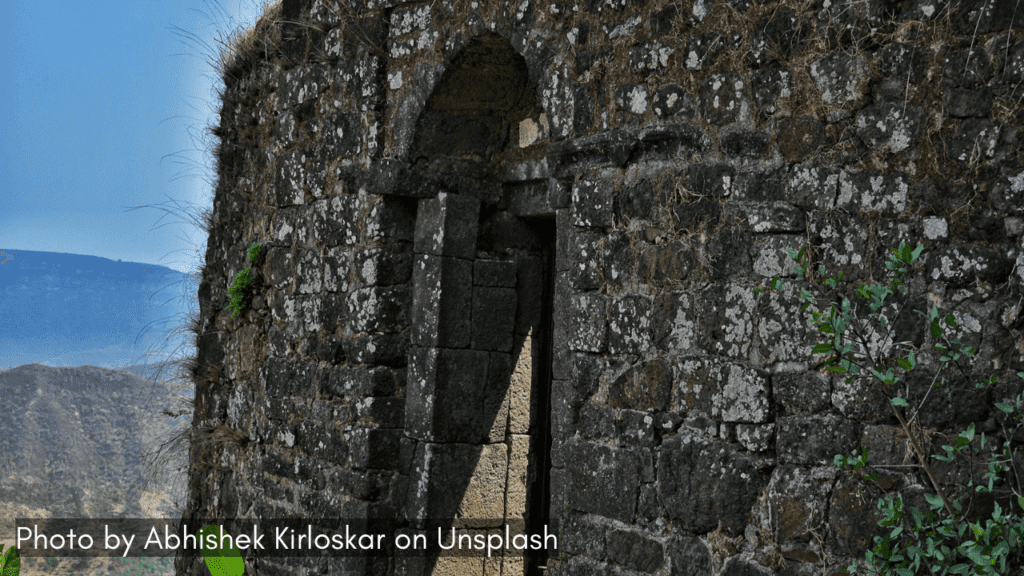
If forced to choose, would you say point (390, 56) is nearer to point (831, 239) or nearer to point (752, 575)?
point (831, 239)

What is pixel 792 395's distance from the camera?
301cm

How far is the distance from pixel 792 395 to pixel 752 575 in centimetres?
65

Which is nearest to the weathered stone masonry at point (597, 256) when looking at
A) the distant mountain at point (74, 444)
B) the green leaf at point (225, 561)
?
the green leaf at point (225, 561)

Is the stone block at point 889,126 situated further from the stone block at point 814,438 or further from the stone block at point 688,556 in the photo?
the stone block at point 688,556

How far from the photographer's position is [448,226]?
15.5ft

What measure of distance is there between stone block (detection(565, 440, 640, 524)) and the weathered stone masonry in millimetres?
12

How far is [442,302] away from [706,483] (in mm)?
1905

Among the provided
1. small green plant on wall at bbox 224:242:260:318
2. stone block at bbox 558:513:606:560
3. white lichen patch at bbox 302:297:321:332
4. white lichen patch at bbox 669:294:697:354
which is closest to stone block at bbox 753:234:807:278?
white lichen patch at bbox 669:294:697:354

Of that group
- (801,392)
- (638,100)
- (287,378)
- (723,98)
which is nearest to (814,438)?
(801,392)

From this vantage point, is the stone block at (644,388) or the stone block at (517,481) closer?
the stone block at (644,388)

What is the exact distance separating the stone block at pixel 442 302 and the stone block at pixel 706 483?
162cm

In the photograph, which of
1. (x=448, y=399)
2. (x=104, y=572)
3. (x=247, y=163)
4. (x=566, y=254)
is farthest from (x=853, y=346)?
(x=104, y=572)

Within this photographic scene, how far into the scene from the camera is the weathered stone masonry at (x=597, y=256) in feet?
9.18

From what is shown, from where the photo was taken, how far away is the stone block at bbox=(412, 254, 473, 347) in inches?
182
